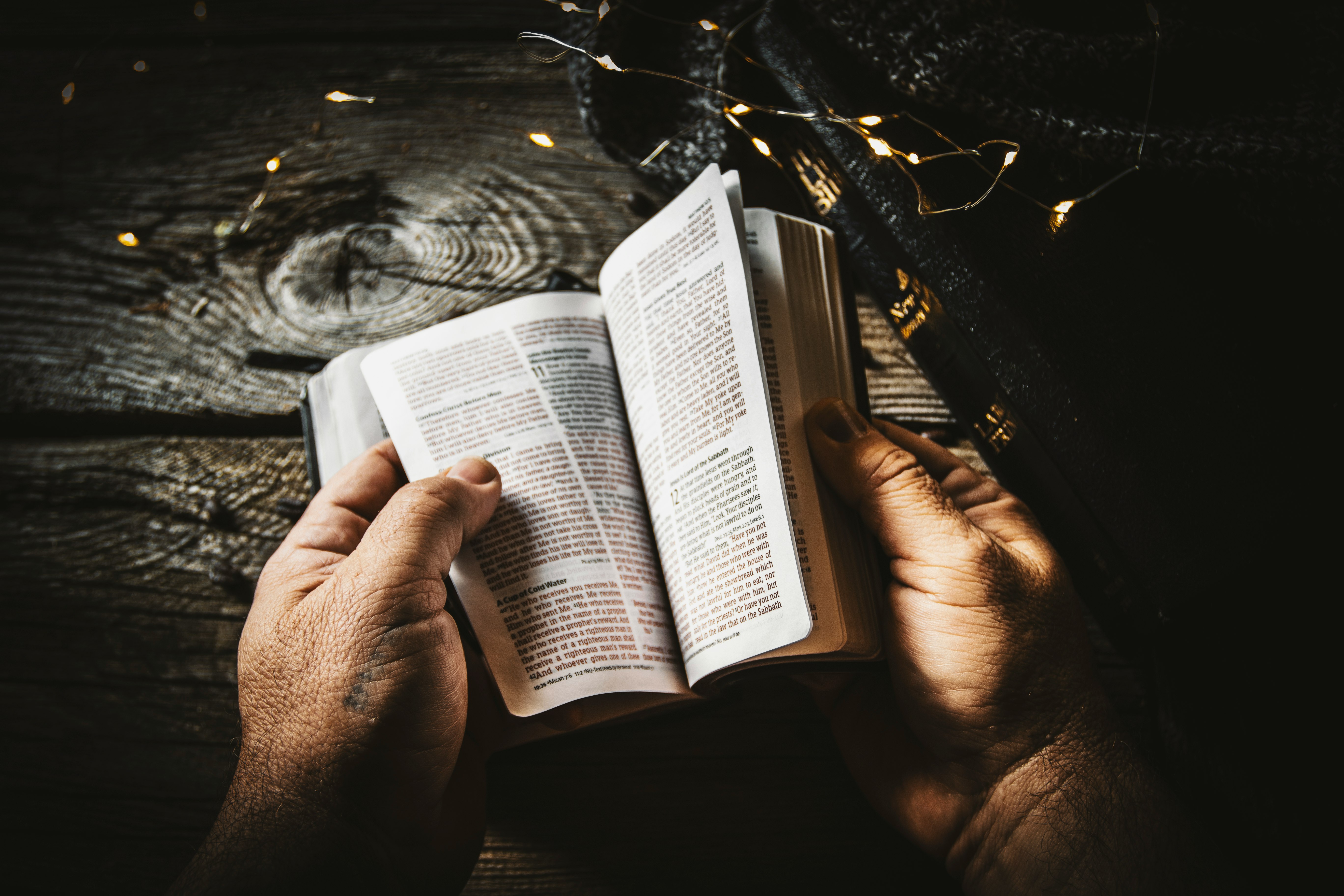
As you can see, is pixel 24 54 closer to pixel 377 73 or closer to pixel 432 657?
pixel 377 73

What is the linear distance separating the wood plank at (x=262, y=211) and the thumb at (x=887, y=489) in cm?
44

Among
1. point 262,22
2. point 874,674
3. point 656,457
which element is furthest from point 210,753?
point 262,22

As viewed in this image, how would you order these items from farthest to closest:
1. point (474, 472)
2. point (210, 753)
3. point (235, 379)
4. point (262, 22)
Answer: point (262, 22)
point (235, 379)
point (210, 753)
point (474, 472)

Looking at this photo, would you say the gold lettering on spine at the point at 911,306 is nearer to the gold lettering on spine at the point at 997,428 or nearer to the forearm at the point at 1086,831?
the gold lettering on spine at the point at 997,428

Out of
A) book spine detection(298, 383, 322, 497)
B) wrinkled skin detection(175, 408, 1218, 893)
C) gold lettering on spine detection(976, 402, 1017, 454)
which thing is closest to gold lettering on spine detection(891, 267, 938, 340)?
gold lettering on spine detection(976, 402, 1017, 454)

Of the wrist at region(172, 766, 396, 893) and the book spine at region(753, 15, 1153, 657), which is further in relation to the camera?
the book spine at region(753, 15, 1153, 657)

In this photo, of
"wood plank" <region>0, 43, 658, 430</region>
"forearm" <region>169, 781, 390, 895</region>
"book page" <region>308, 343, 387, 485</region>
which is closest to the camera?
"forearm" <region>169, 781, 390, 895</region>

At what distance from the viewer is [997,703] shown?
59 centimetres

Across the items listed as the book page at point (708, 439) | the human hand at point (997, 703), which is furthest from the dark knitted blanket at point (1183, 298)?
the book page at point (708, 439)

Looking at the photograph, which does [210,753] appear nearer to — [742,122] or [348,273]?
[348,273]

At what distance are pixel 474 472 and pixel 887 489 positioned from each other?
1.27 ft

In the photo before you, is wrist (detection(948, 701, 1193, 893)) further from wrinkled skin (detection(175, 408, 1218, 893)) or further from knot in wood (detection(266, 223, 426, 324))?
knot in wood (detection(266, 223, 426, 324))

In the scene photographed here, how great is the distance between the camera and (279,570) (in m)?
0.65

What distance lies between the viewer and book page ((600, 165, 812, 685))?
57cm
